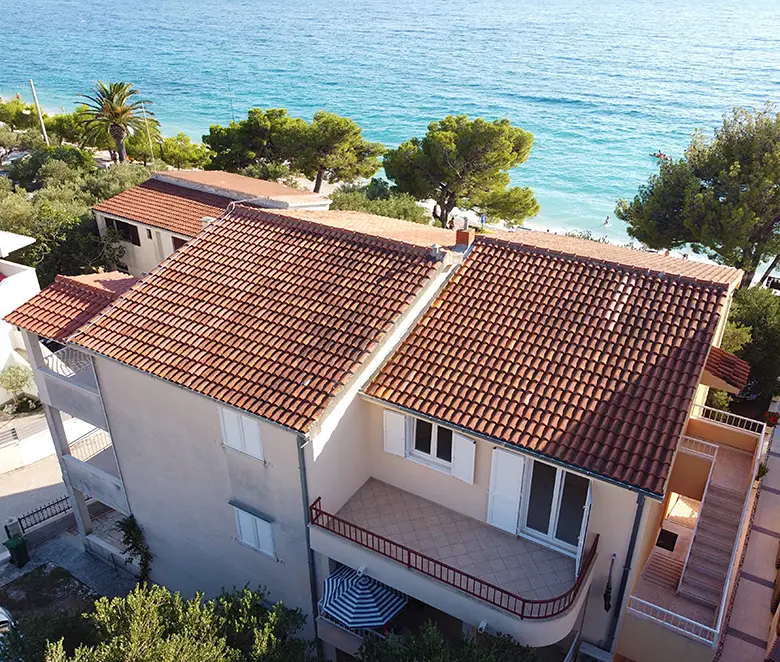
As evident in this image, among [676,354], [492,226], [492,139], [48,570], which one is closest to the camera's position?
[676,354]

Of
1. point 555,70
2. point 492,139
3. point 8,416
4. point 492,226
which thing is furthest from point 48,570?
point 555,70

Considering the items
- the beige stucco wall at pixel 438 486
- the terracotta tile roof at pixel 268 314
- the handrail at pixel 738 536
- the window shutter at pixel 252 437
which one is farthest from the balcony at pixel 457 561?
the terracotta tile roof at pixel 268 314

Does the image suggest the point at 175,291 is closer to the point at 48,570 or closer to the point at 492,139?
the point at 48,570

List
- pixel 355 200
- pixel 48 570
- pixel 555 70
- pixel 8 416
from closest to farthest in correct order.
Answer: pixel 48 570 → pixel 8 416 → pixel 355 200 → pixel 555 70

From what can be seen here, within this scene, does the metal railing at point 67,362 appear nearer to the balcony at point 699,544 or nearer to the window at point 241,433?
the window at point 241,433

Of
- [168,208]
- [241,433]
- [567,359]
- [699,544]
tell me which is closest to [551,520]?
[567,359]

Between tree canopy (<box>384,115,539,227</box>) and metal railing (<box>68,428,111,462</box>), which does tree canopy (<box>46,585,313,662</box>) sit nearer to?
metal railing (<box>68,428,111,462</box>)

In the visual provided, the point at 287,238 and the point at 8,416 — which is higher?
the point at 287,238

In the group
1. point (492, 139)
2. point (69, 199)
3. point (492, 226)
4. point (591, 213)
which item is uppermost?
point (492, 139)
